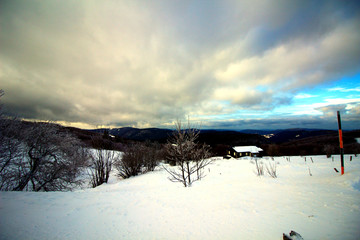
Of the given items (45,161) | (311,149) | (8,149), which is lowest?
(311,149)

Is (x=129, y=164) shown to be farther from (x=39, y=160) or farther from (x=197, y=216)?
(x=197, y=216)

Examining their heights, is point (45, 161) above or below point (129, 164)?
above

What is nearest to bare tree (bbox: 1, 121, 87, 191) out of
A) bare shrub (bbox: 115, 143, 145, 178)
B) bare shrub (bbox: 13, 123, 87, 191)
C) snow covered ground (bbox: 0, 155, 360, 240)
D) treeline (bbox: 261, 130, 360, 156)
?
bare shrub (bbox: 13, 123, 87, 191)

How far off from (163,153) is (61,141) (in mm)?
16313

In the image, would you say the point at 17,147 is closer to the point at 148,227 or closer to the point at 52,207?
the point at 52,207

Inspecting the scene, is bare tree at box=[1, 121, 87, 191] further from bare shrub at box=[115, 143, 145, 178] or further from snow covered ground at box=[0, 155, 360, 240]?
snow covered ground at box=[0, 155, 360, 240]

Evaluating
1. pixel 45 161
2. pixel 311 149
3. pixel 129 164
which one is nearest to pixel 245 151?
pixel 311 149

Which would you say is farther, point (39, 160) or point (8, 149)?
point (39, 160)

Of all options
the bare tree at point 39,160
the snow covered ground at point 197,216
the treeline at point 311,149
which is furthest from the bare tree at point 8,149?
the treeline at point 311,149

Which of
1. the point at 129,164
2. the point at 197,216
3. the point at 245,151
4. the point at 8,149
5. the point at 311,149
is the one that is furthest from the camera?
the point at 245,151

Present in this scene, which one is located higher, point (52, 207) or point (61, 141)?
point (61, 141)

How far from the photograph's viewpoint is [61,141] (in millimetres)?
11750

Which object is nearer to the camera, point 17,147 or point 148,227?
point 148,227

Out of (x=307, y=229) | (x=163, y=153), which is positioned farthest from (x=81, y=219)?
(x=163, y=153)
